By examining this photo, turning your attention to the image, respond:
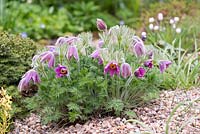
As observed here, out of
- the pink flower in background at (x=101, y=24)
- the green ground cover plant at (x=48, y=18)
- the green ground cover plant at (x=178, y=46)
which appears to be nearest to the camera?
the pink flower in background at (x=101, y=24)

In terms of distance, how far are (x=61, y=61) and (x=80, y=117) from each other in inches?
17.2

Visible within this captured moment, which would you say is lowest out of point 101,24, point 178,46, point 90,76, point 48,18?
point 90,76

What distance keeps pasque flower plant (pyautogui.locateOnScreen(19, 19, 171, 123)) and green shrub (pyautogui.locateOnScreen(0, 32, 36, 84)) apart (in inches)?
15.8

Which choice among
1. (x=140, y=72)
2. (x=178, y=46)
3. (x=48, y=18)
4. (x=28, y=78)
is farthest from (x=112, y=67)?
(x=48, y=18)

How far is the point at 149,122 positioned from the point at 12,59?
1.29 metres

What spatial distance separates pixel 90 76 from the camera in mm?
3525

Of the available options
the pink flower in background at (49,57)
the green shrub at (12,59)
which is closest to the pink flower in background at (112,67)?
the pink flower in background at (49,57)

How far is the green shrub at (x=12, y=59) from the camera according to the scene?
13.2 ft

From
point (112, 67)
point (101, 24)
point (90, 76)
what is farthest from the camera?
point (101, 24)

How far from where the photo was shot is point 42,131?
378 centimetres

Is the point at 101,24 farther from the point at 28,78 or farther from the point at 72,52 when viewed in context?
the point at 28,78

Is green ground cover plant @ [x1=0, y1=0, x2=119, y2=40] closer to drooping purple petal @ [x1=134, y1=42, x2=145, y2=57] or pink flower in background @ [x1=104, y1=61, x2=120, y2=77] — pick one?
drooping purple petal @ [x1=134, y1=42, x2=145, y2=57]

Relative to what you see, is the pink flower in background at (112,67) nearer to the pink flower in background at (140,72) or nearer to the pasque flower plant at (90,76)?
the pasque flower plant at (90,76)

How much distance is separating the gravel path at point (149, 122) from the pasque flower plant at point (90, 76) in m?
0.09
